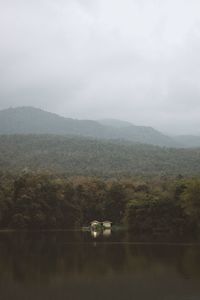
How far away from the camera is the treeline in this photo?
7469cm

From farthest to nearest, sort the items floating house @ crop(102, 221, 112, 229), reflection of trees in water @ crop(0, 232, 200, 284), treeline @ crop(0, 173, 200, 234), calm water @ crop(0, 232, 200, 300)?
floating house @ crop(102, 221, 112, 229)
treeline @ crop(0, 173, 200, 234)
reflection of trees in water @ crop(0, 232, 200, 284)
calm water @ crop(0, 232, 200, 300)

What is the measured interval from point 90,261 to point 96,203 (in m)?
59.7

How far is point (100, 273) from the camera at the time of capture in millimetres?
33812

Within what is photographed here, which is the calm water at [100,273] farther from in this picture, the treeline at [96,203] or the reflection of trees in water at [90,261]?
the treeline at [96,203]

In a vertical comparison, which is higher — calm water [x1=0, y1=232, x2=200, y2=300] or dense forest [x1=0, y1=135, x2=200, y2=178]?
dense forest [x1=0, y1=135, x2=200, y2=178]

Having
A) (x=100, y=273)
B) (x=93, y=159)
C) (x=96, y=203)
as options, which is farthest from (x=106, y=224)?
(x=93, y=159)

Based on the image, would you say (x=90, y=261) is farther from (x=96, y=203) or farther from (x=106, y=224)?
(x=96, y=203)

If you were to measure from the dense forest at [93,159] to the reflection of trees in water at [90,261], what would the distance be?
80.0m

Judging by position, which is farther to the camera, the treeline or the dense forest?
the dense forest

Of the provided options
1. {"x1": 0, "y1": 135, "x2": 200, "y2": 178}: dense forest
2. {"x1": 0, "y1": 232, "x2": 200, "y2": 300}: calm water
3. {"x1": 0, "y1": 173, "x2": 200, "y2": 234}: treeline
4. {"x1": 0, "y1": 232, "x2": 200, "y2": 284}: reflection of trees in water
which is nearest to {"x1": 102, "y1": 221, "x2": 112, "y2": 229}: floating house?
{"x1": 0, "y1": 173, "x2": 200, "y2": 234}: treeline

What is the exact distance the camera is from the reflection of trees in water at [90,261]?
110 ft

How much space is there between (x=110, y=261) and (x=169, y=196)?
37.4 meters

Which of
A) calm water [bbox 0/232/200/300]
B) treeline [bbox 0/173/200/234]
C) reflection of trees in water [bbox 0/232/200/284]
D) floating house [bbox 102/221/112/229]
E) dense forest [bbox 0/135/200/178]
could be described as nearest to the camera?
calm water [bbox 0/232/200/300]

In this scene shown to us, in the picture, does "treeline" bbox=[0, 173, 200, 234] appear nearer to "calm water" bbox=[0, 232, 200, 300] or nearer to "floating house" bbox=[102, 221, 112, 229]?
"floating house" bbox=[102, 221, 112, 229]
